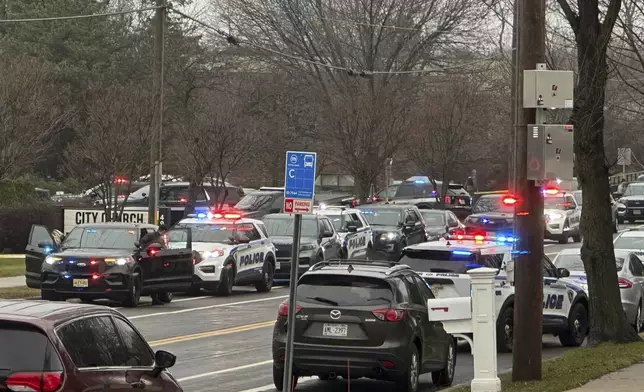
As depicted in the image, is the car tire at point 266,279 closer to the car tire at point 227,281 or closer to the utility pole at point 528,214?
the car tire at point 227,281

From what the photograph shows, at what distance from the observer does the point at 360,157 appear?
4406 centimetres

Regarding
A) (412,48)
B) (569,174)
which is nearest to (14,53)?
(412,48)

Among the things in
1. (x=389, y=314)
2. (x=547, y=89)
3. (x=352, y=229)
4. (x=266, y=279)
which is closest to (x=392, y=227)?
(x=352, y=229)

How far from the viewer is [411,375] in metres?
13.9

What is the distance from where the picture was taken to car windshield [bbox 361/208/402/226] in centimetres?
3612

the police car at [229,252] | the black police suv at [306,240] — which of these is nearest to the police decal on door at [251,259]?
the police car at [229,252]

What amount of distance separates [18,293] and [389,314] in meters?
14.1

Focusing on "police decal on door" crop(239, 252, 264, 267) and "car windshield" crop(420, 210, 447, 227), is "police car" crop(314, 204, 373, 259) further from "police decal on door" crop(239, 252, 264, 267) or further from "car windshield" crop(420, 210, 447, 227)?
"car windshield" crop(420, 210, 447, 227)

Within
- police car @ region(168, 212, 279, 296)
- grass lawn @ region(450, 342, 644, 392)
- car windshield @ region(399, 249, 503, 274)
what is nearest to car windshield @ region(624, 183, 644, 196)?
police car @ region(168, 212, 279, 296)

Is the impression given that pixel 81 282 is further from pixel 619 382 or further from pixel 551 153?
pixel 551 153

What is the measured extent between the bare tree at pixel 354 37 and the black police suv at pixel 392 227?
32.1ft

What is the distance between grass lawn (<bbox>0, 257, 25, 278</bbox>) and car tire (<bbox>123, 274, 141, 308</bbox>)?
7.07 m

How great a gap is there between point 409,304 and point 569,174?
2456 mm

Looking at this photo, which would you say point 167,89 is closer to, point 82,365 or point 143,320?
point 143,320
